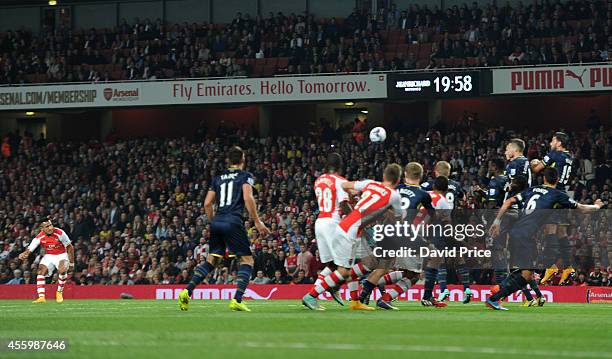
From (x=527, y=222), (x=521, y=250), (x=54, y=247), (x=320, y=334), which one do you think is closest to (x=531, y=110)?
(x=54, y=247)

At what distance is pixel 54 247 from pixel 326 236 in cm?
1374

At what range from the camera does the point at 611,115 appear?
136 ft

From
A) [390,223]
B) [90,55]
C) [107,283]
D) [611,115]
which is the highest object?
[90,55]

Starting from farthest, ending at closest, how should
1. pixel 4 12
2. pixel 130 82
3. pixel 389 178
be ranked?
pixel 4 12 → pixel 130 82 → pixel 389 178

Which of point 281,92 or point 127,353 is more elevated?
point 281,92

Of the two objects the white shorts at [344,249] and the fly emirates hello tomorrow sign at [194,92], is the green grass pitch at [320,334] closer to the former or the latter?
the white shorts at [344,249]

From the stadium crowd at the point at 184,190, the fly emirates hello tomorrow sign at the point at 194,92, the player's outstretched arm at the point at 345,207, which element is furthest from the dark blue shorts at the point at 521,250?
the fly emirates hello tomorrow sign at the point at 194,92

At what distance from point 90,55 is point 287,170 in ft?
38.1

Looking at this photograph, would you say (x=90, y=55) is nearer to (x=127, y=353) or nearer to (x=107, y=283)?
(x=107, y=283)

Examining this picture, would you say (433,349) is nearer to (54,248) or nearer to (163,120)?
(54,248)

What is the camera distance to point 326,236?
1587 centimetres

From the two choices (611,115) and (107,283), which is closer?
(107,283)

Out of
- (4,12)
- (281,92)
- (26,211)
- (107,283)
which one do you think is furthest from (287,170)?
(4,12)

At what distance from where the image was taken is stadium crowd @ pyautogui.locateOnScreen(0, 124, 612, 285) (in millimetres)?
31047
